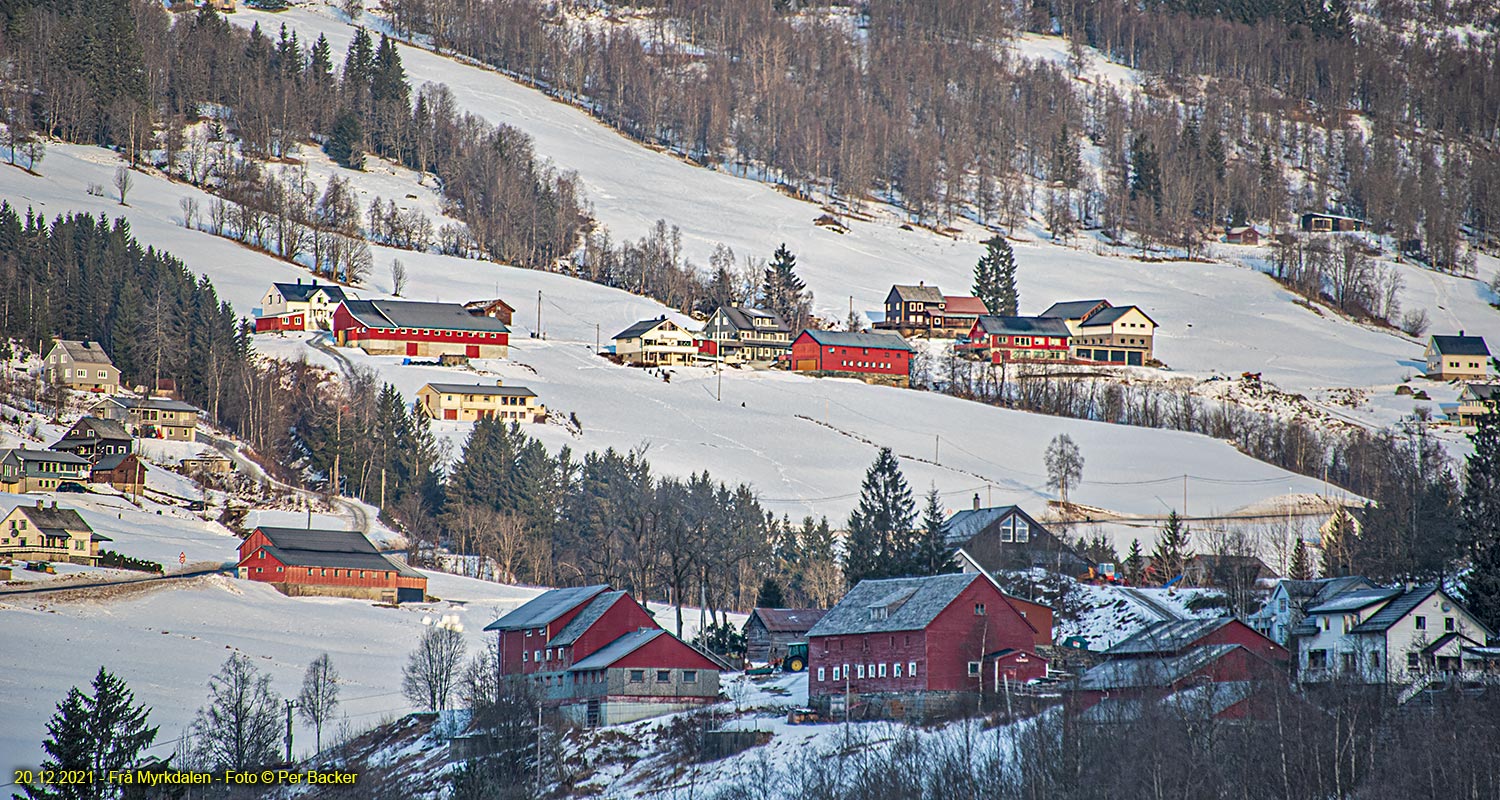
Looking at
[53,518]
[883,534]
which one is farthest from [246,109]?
[883,534]

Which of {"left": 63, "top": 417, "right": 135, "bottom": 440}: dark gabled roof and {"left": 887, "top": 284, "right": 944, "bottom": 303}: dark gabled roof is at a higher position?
{"left": 887, "top": 284, "right": 944, "bottom": 303}: dark gabled roof

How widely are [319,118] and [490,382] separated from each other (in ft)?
276

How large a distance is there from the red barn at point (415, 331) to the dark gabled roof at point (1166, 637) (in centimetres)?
7729

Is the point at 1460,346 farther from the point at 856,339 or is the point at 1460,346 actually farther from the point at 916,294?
the point at 856,339

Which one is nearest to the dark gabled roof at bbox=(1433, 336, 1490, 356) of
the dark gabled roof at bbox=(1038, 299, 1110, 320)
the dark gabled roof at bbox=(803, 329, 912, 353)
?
the dark gabled roof at bbox=(1038, 299, 1110, 320)

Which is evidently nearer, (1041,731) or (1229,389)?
(1041,731)

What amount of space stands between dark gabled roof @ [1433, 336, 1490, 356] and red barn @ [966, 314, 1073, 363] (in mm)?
32400

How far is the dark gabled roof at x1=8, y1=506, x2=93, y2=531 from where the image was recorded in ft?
247

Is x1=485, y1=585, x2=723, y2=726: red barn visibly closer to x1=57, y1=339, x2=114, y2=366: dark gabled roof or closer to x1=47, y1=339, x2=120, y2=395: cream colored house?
x1=47, y1=339, x2=120, y2=395: cream colored house

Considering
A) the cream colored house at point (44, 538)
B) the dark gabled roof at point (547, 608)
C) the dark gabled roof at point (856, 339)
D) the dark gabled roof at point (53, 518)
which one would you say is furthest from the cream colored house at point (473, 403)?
the dark gabled roof at point (547, 608)

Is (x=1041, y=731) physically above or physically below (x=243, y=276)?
below

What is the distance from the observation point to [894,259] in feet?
567

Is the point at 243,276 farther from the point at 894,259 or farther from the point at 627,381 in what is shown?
the point at 894,259


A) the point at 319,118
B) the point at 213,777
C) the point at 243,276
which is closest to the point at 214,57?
the point at 319,118
